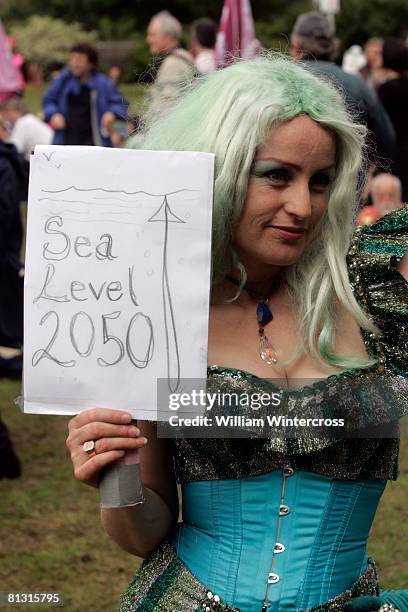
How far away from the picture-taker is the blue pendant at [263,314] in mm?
2072

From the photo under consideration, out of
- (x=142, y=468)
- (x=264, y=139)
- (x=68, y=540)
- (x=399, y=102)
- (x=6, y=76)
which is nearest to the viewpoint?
(x=264, y=139)

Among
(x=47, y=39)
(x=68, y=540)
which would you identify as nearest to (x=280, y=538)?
(x=68, y=540)

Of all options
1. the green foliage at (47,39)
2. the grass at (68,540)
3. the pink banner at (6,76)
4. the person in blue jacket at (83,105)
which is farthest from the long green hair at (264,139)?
the green foliage at (47,39)

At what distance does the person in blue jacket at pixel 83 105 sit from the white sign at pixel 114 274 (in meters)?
8.15

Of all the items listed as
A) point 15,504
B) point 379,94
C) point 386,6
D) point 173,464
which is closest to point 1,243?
point 15,504

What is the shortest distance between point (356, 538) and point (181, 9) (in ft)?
102

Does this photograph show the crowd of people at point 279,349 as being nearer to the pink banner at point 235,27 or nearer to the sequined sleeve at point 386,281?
the sequined sleeve at point 386,281

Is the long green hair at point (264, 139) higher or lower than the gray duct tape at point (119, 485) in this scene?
higher

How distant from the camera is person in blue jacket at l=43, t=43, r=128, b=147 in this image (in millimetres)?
9812

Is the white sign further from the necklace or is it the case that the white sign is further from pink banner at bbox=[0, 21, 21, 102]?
pink banner at bbox=[0, 21, 21, 102]

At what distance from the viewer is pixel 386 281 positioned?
6.65ft

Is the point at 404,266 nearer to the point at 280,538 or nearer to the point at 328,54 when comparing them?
the point at 280,538

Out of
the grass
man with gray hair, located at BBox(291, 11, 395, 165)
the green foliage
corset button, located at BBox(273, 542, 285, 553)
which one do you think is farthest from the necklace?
the green foliage

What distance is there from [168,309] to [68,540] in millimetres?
2738
